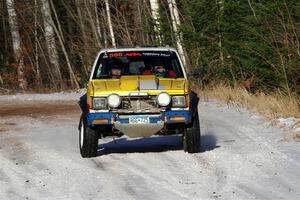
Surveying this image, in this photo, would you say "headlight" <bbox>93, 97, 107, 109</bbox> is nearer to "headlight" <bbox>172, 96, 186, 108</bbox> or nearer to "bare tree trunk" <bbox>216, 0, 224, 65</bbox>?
"headlight" <bbox>172, 96, 186, 108</bbox>

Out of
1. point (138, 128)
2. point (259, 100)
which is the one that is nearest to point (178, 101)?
point (138, 128)

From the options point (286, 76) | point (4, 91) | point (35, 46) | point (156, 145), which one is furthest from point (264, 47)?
point (35, 46)

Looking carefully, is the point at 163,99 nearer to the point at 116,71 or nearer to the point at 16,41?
the point at 116,71

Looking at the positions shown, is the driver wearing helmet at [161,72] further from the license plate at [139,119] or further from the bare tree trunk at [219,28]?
the bare tree trunk at [219,28]

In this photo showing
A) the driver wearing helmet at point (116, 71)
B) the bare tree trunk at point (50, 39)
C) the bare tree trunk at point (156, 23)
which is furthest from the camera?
the bare tree trunk at point (50, 39)

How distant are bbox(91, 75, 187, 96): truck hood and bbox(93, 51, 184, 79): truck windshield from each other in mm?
507

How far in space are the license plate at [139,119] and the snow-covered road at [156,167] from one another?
1.75ft

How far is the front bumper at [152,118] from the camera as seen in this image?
35.8 feet

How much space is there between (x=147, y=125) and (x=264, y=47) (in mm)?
7856

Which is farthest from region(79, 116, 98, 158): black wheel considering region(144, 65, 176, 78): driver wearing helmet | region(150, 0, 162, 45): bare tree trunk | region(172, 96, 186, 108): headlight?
region(150, 0, 162, 45): bare tree trunk

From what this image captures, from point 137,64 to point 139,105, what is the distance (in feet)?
4.83

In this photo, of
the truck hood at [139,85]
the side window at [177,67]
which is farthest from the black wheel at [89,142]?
the side window at [177,67]

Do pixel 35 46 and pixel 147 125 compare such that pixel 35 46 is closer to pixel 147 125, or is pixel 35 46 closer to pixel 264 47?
pixel 264 47

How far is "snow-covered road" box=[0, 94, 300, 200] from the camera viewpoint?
28.3 ft
